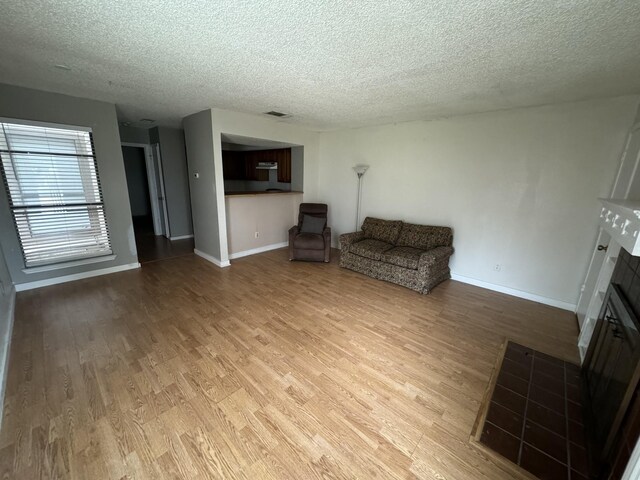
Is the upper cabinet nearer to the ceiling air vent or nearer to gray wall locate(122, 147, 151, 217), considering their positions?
the ceiling air vent

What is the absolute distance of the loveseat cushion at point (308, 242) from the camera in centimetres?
442

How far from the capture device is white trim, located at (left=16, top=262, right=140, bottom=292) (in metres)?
3.21

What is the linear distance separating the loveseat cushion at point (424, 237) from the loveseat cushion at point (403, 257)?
0.17 meters

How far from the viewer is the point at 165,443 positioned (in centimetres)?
145

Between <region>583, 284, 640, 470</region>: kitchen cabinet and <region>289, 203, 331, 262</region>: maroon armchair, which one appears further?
<region>289, 203, 331, 262</region>: maroon armchair

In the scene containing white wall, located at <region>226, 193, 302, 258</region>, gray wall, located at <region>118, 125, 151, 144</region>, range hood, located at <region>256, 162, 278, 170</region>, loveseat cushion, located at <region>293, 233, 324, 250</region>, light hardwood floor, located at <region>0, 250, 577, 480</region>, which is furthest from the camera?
range hood, located at <region>256, 162, 278, 170</region>

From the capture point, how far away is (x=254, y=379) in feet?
6.31

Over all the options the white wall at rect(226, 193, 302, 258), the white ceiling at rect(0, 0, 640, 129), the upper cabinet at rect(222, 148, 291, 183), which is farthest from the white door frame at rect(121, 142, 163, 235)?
the white ceiling at rect(0, 0, 640, 129)

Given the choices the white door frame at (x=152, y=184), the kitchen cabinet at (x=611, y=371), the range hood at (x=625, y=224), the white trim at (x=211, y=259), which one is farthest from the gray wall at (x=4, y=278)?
the range hood at (x=625, y=224)

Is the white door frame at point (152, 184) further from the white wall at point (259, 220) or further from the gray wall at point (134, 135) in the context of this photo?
the white wall at point (259, 220)

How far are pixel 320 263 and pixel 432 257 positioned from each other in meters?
1.87

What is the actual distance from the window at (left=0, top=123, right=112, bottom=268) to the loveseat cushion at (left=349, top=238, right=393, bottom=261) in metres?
3.68

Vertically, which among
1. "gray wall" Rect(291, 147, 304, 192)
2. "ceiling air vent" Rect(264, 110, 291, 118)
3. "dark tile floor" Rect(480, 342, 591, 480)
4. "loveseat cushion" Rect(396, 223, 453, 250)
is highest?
"ceiling air vent" Rect(264, 110, 291, 118)

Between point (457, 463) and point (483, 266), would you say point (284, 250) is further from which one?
point (457, 463)
